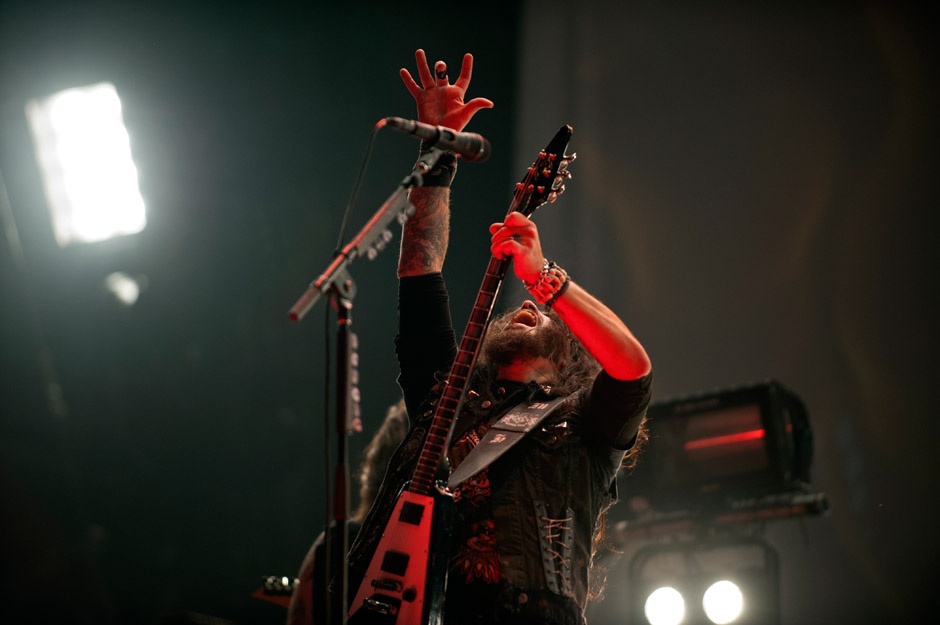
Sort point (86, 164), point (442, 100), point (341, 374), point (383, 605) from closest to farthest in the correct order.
A: point (341, 374) → point (383, 605) → point (442, 100) → point (86, 164)

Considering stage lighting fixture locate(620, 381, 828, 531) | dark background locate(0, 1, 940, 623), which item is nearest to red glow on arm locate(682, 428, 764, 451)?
stage lighting fixture locate(620, 381, 828, 531)

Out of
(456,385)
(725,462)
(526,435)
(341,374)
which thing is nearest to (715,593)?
(725,462)

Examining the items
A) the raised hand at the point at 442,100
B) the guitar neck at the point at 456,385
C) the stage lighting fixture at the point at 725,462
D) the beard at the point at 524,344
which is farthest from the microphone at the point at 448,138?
the stage lighting fixture at the point at 725,462

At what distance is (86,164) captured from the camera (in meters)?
4.02

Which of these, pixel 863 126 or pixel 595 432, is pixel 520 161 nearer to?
pixel 863 126

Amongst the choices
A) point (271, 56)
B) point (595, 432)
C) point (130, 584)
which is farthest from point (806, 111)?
point (130, 584)

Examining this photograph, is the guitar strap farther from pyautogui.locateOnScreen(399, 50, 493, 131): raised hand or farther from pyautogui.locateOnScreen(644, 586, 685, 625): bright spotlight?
pyautogui.locateOnScreen(644, 586, 685, 625): bright spotlight

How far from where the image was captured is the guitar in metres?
1.78

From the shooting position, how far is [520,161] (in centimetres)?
452

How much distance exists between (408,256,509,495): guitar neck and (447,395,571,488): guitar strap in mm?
72

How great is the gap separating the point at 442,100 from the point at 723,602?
273 cm

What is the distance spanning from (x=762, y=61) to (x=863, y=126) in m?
0.71

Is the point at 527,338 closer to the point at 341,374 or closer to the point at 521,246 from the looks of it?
the point at 521,246

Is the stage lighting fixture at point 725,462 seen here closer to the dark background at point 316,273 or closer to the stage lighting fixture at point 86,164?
the dark background at point 316,273
